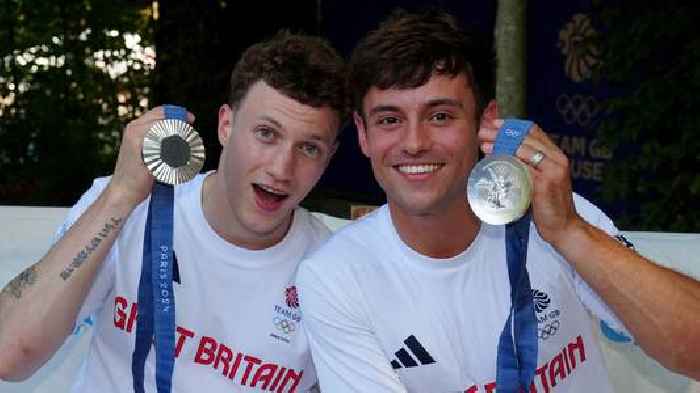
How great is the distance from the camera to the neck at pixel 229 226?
2998 mm

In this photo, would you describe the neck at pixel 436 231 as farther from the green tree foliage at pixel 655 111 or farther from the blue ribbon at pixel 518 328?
the green tree foliage at pixel 655 111

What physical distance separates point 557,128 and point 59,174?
4.33 m

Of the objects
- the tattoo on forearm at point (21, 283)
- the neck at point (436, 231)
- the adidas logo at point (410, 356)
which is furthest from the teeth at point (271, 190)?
the tattoo on forearm at point (21, 283)

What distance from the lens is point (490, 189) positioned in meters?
2.38

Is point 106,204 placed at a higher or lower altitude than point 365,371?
higher

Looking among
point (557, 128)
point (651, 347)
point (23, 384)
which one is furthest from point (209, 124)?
point (651, 347)

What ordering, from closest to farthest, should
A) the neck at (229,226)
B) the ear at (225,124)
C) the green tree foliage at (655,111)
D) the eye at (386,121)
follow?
the eye at (386,121) → the neck at (229,226) → the ear at (225,124) → the green tree foliage at (655,111)

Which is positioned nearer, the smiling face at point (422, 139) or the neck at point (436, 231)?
the smiling face at point (422, 139)

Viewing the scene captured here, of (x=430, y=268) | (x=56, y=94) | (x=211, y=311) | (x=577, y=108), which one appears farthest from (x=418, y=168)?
(x=56, y=94)

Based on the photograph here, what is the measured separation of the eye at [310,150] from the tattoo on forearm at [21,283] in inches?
33.5

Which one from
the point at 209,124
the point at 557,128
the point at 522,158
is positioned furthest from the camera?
the point at 209,124

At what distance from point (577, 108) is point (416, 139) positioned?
560cm

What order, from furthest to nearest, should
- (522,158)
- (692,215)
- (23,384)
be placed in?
(692,215)
(23,384)
(522,158)

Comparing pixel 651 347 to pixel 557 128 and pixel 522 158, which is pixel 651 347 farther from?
pixel 557 128
